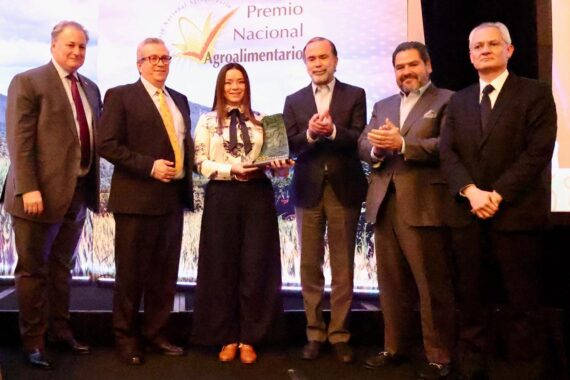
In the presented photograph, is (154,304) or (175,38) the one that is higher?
Result: (175,38)

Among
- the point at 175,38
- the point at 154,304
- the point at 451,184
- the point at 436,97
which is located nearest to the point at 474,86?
the point at 436,97

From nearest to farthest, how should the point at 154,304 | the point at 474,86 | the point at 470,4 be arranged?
the point at 474,86 < the point at 154,304 < the point at 470,4

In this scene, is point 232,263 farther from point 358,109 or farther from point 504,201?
point 504,201

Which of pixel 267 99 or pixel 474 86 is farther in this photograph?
pixel 267 99

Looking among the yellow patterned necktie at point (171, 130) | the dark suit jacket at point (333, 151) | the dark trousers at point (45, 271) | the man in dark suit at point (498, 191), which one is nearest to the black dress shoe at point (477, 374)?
the man in dark suit at point (498, 191)

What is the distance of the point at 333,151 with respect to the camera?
3.29 metres

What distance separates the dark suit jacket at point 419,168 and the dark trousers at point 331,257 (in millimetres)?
188

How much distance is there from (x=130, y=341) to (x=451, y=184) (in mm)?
1797

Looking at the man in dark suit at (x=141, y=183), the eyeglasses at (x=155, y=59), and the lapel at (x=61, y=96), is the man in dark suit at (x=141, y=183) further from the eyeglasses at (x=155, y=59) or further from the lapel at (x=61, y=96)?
the lapel at (x=61, y=96)

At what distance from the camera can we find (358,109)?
11.0ft

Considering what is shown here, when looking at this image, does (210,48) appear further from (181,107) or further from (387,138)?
(387,138)

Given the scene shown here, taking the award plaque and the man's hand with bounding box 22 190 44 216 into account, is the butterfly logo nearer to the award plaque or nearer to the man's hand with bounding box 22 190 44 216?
the award plaque

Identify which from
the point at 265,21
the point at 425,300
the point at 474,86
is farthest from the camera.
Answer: the point at 265,21

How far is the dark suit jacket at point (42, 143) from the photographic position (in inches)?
124
